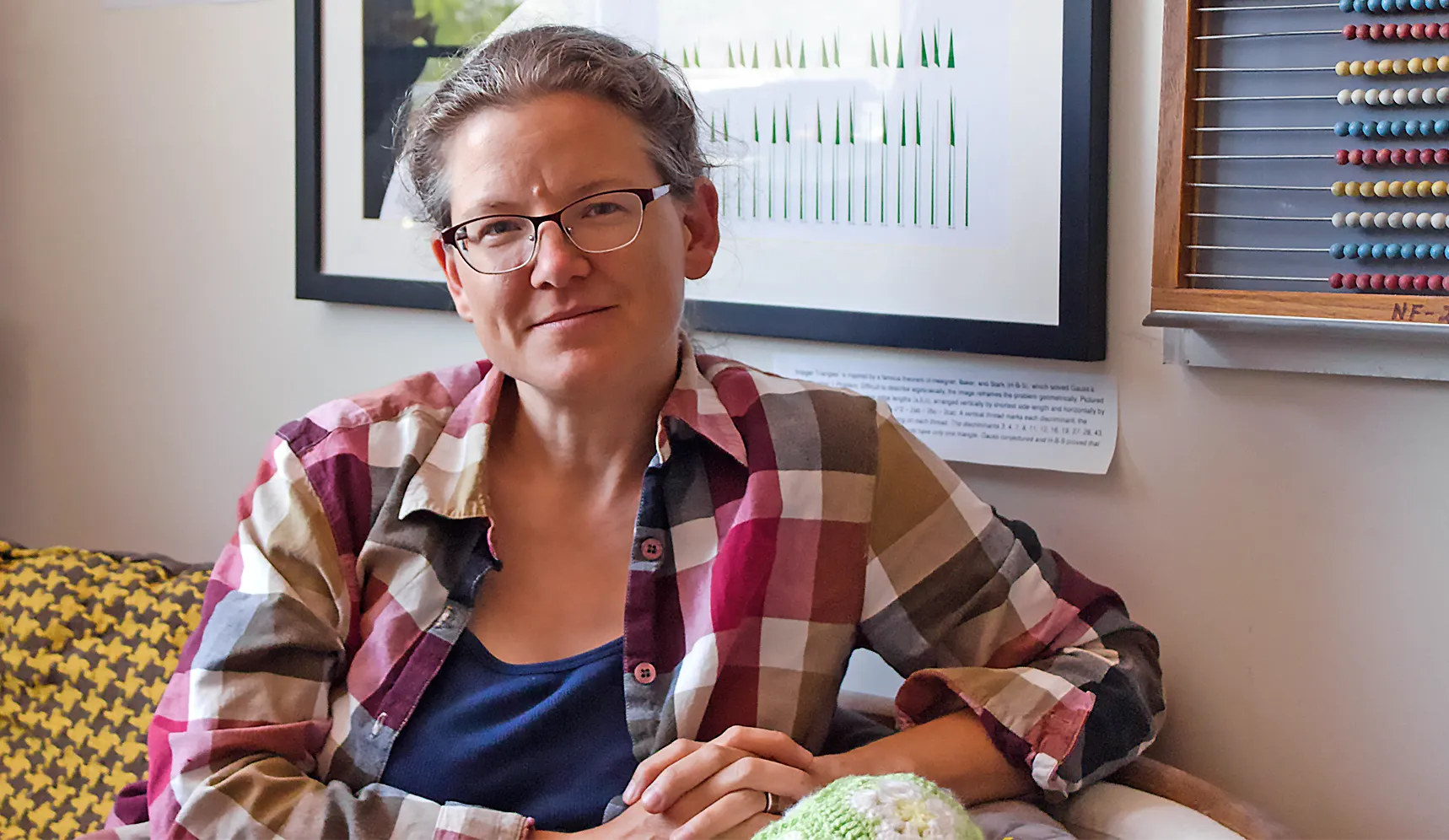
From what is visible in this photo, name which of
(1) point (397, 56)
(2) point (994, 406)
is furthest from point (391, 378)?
(2) point (994, 406)

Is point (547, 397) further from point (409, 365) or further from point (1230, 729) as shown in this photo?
point (1230, 729)

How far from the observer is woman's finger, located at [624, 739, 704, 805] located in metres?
1.24

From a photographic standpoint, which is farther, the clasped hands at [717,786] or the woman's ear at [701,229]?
the woman's ear at [701,229]

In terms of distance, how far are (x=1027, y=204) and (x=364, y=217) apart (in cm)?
98

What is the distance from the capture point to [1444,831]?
1.36m

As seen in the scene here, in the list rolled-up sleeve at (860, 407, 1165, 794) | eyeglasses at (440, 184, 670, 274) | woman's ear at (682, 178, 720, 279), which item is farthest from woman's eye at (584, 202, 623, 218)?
rolled-up sleeve at (860, 407, 1165, 794)

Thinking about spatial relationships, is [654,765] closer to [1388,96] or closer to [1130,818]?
[1130,818]

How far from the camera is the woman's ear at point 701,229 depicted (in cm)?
146

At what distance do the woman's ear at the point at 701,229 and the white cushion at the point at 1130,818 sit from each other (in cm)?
66

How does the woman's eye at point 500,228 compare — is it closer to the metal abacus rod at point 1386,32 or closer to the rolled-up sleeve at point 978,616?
the rolled-up sleeve at point 978,616

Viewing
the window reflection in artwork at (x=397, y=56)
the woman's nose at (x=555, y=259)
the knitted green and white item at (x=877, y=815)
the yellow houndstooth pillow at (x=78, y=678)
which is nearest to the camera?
the knitted green and white item at (x=877, y=815)

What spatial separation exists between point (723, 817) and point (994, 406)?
602 mm

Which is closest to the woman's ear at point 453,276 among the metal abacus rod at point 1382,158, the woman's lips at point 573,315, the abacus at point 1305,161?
the woman's lips at point 573,315

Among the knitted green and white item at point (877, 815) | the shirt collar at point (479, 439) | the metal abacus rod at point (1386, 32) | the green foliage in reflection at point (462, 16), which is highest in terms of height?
the green foliage in reflection at point (462, 16)
